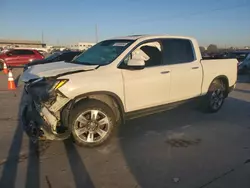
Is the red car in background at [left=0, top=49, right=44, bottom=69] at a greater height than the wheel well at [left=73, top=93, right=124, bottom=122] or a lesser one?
greater

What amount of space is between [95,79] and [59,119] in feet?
2.77

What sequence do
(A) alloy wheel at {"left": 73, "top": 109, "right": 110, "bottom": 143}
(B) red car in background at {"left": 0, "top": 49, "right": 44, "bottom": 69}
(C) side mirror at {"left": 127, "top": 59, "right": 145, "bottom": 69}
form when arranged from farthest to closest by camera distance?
(B) red car in background at {"left": 0, "top": 49, "right": 44, "bottom": 69}, (C) side mirror at {"left": 127, "top": 59, "right": 145, "bottom": 69}, (A) alloy wheel at {"left": 73, "top": 109, "right": 110, "bottom": 143}

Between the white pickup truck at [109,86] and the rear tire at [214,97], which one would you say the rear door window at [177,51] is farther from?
the rear tire at [214,97]

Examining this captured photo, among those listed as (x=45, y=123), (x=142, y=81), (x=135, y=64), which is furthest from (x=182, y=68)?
(x=45, y=123)

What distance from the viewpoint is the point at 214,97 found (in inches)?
268

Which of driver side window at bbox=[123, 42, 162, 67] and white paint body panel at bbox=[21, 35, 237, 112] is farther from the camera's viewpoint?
driver side window at bbox=[123, 42, 162, 67]

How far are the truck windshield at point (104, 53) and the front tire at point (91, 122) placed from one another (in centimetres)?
83

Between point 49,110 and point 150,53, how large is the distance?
2.37 m

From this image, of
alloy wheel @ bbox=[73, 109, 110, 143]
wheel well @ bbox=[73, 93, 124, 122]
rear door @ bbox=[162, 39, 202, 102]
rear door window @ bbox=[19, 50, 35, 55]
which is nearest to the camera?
alloy wheel @ bbox=[73, 109, 110, 143]

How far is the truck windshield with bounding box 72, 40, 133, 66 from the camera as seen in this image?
5.11m

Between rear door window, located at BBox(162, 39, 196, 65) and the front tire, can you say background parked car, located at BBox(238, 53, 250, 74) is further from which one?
the front tire

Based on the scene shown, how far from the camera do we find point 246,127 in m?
5.83

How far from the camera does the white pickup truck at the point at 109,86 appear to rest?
14.3ft

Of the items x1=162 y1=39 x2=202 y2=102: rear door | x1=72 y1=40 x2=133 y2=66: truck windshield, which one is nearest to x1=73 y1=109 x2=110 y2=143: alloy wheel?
x1=72 y1=40 x2=133 y2=66: truck windshield
